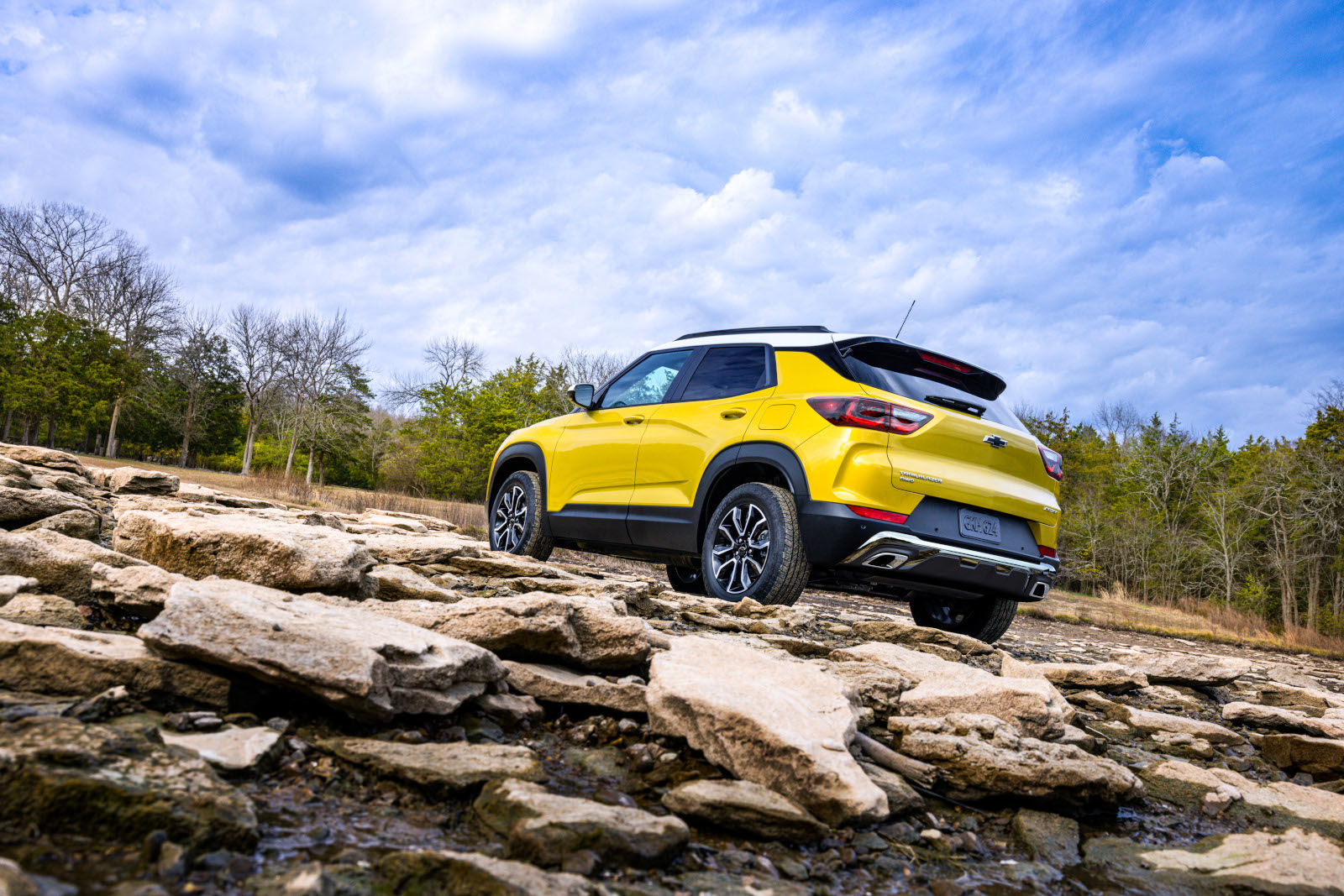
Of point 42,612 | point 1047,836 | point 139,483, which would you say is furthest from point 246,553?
point 139,483

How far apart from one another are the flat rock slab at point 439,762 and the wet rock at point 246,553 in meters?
1.43

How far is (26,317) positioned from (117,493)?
4176 cm

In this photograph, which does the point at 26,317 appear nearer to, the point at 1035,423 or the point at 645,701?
the point at 645,701

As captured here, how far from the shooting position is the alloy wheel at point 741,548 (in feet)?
17.0

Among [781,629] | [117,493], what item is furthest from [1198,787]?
[117,493]

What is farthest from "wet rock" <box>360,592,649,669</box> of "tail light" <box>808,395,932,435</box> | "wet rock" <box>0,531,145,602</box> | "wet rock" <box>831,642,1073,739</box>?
"tail light" <box>808,395,932,435</box>

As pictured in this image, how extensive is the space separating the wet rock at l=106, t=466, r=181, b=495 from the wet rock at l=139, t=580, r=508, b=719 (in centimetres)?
686

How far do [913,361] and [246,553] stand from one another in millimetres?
4002

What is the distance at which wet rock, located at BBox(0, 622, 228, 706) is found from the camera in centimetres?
208

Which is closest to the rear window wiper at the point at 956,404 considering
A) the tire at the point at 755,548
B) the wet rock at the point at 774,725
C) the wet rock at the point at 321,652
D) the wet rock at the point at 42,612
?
the tire at the point at 755,548

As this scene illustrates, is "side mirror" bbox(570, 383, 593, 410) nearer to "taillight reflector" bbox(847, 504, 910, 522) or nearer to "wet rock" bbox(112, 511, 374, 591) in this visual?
"taillight reflector" bbox(847, 504, 910, 522)

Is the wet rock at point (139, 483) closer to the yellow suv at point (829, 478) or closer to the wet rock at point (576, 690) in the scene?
the yellow suv at point (829, 478)

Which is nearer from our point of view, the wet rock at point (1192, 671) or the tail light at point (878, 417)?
the tail light at point (878, 417)

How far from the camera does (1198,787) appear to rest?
2955 millimetres
